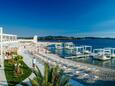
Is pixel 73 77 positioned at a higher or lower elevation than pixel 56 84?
lower

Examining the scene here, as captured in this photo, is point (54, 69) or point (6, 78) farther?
point (6, 78)

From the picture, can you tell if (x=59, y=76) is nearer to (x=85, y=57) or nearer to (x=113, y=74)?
(x=113, y=74)

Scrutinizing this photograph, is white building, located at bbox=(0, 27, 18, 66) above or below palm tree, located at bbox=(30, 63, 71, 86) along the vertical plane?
above

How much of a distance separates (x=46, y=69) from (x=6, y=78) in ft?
32.5

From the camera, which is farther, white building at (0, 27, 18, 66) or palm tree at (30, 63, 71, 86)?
white building at (0, 27, 18, 66)

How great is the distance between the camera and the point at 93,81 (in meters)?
23.5

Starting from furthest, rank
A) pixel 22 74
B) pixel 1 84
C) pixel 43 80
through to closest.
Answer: pixel 22 74 < pixel 1 84 < pixel 43 80

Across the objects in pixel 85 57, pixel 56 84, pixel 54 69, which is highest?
pixel 54 69

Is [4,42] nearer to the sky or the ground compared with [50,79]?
nearer to the sky

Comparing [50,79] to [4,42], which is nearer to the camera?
[50,79]

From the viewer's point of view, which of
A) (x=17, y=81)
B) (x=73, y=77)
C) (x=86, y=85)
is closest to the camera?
(x=17, y=81)

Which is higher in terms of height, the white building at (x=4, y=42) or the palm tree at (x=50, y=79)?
the white building at (x=4, y=42)

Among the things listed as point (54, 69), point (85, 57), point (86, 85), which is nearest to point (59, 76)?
point (54, 69)

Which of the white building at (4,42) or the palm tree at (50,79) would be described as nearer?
the palm tree at (50,79)
